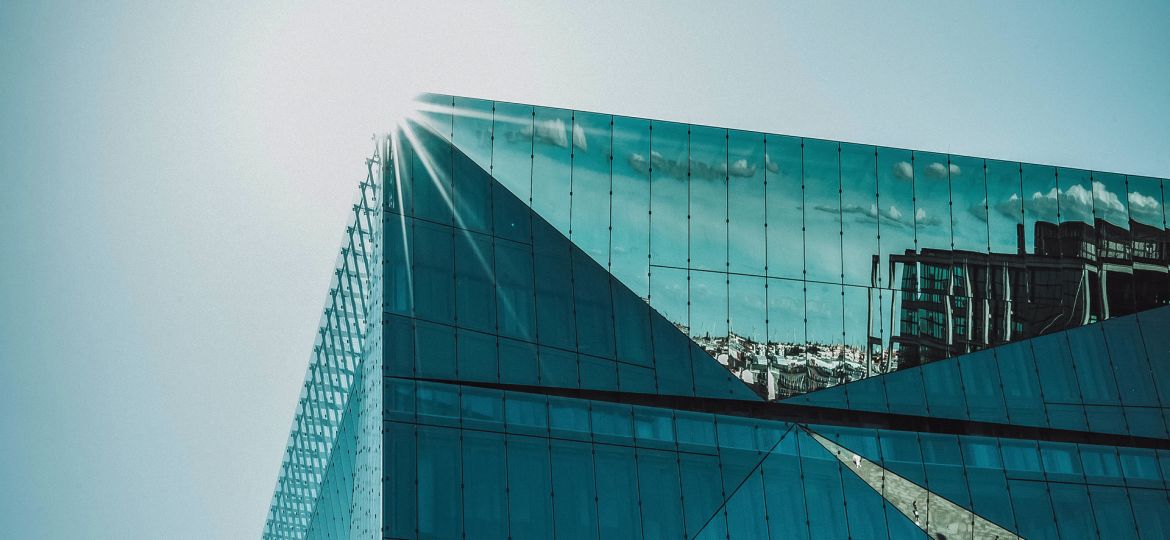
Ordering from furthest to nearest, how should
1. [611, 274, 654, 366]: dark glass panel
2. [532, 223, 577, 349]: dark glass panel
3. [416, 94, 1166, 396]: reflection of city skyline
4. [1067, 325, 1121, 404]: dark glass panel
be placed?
[1067, 325, 1121, 404]: dark glass panel
[416, 94, 1166, 396]: reflection of city skyline
[611, 274, 654, 366]: dark glass panel
[532, 223, 577, 349]: dark glass panel

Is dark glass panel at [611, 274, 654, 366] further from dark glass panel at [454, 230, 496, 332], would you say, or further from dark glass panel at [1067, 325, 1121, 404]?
dark glass panel at [1067, 325, 1121, 404]

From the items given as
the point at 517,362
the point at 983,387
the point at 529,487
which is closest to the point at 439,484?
the point at 529,487

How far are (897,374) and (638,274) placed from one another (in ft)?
23.2

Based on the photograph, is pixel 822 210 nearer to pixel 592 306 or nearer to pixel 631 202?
pixel 631 202

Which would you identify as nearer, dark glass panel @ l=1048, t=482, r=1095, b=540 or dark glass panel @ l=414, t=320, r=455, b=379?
dark glass panel @ l=414, t=320, r=455, b=379

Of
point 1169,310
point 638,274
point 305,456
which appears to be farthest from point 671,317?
point 305,456

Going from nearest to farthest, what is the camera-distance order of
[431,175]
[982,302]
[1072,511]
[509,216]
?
[431,175] < [509,216] < [1072,511] < [982,302]

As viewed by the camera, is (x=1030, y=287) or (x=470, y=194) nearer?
(x=470, y=194)

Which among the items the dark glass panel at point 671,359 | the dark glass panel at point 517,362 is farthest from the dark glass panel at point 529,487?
the dark glass panel at point 671,359

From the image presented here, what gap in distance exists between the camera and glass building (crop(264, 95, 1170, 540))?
90.2 feet

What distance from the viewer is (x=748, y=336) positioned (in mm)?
29828

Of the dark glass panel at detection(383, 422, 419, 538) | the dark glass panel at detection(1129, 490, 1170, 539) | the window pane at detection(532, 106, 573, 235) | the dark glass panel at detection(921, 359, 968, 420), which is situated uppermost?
the window pane at detection(532, 106, 573, 235)

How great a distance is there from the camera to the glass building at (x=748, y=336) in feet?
90.2

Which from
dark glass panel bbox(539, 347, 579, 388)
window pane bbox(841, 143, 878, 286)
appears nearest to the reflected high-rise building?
window pane bbox(841, 143, 878, 286)
